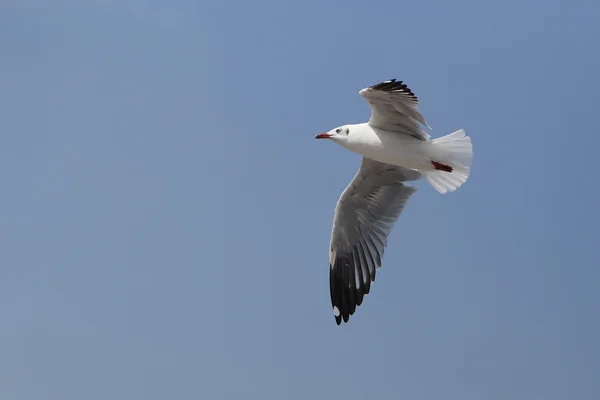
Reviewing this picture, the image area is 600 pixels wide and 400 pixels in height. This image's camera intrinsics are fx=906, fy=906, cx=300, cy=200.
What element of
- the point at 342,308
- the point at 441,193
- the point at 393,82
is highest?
the point at 393,82

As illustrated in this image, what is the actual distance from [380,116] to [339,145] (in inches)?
12.8

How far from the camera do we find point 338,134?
5.17 m

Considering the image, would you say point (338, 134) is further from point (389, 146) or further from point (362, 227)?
point (362, 227)

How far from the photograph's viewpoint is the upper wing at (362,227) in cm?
567

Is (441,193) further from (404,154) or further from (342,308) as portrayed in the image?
(342,308)

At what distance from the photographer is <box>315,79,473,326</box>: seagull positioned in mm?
4941

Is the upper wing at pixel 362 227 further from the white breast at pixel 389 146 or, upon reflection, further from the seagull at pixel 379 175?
the white breast at pixel 389 146

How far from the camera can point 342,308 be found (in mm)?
5949

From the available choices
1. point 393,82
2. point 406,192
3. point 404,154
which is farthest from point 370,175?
point 393,82

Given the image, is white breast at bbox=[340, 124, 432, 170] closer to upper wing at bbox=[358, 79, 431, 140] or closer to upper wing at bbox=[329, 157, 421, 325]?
upper wing at bbox=[358, 79, 431, 140]

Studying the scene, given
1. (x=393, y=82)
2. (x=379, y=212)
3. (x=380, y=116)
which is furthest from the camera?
(x=379, y=212)

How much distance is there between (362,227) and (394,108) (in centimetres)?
117

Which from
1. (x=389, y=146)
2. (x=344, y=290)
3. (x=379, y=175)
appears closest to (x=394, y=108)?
(x=389, y=146)

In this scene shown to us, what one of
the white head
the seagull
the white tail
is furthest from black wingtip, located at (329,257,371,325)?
the white tail
